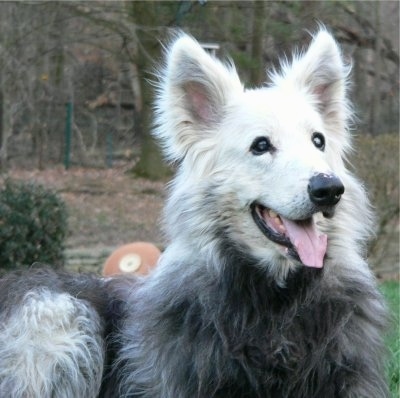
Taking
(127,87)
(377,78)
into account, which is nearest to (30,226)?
(377,78)

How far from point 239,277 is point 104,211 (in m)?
12.9

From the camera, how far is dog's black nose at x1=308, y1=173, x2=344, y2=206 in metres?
3.46

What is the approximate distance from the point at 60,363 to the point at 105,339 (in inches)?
12.9

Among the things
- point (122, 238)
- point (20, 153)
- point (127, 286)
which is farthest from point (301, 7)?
Answer: point (20, 153)

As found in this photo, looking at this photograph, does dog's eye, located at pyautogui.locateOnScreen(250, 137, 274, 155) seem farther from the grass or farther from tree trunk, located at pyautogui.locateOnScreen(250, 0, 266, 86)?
tree trunk, located at pyautogui.locateOnScreen(250, 0, 266, 86)

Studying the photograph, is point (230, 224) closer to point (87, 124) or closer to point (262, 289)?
point (262, 289)

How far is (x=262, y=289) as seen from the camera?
3723 millimetres

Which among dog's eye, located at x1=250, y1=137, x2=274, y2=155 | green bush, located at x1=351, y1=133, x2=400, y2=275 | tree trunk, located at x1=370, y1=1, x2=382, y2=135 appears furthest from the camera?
tree trunk, located at x1=370, y1=1, x2=382, y2=135

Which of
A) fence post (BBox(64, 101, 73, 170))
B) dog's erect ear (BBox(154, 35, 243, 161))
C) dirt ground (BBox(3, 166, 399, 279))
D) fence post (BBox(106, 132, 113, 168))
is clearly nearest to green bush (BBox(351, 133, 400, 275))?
dirt ground (BBox(3, 166, 399, 279))

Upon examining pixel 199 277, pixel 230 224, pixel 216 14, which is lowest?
pixel 199 277

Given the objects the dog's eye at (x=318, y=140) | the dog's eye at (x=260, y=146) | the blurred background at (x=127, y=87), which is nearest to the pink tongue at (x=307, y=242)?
the dog's eye at (x=260, y=146)

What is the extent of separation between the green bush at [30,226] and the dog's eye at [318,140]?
198 inches

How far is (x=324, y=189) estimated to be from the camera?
3.46 meters

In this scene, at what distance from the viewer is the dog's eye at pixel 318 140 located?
392cm
